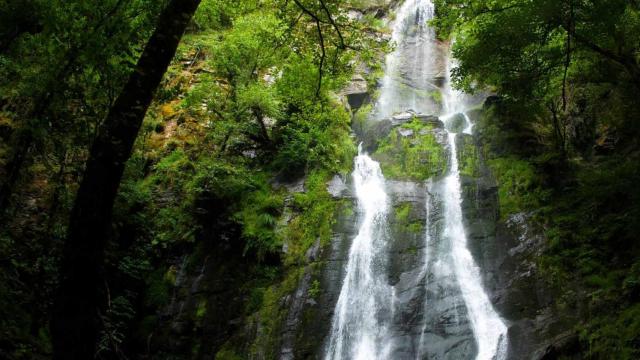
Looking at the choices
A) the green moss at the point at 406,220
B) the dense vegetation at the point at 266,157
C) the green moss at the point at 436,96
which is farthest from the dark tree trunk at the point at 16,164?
the green moss at the point at 436,96

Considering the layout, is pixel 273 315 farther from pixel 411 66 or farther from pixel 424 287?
pixel 411 66

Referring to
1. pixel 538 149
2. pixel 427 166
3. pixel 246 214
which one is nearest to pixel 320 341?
pixel 246 214

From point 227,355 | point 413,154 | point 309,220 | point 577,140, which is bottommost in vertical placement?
point 227,355

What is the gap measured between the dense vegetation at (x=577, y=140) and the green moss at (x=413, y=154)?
95.9 inches

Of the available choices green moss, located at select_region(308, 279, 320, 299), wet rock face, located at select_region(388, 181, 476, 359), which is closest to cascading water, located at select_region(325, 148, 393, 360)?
wet rock face, located at select_region(388, 181, 476, 359)

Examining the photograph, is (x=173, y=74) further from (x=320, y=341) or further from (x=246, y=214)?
(x=320, y=341)

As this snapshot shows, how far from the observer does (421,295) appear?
12641 mm

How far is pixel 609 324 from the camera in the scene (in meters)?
8.89

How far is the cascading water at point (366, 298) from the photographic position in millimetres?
12094

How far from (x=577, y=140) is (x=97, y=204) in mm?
14492

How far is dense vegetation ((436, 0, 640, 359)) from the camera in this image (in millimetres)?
9133

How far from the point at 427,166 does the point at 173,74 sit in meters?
11.9

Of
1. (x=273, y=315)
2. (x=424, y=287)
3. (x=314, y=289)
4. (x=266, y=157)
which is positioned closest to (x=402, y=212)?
(x=424, y=287)

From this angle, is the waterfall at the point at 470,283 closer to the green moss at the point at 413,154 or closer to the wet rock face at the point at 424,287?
the wet rock face at the point at 424,287
